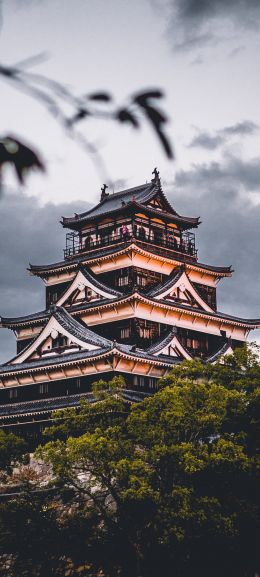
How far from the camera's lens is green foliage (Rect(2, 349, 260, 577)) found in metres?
23.5

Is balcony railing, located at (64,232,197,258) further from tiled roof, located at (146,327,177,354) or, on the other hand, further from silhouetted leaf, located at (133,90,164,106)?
silhouetted leaf, located at (133,90,164,106)

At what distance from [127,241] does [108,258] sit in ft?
4.73

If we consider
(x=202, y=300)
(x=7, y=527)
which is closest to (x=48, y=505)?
(x=7, y=527)

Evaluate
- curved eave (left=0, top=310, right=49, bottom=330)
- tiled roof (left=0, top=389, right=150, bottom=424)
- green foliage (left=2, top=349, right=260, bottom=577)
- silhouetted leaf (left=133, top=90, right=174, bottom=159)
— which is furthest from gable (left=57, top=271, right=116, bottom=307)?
silhouetted leaf (left=133, top=90, right=174, bottom=159)

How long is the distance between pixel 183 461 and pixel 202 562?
13.6 feet

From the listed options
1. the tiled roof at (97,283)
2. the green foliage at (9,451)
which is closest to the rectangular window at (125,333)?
the tiled roof at (97,283)

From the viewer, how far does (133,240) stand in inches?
1603

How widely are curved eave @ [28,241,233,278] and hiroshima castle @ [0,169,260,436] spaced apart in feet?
0.21

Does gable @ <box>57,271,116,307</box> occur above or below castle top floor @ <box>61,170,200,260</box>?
below

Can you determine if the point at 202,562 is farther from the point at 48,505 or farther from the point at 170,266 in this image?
the point at 170,266

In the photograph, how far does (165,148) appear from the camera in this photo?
276cm


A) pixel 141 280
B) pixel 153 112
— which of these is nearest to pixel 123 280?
pixel 141 280

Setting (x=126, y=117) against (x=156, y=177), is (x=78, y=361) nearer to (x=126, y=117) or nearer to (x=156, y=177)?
(x=156, y=177)

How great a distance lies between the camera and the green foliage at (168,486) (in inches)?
925
